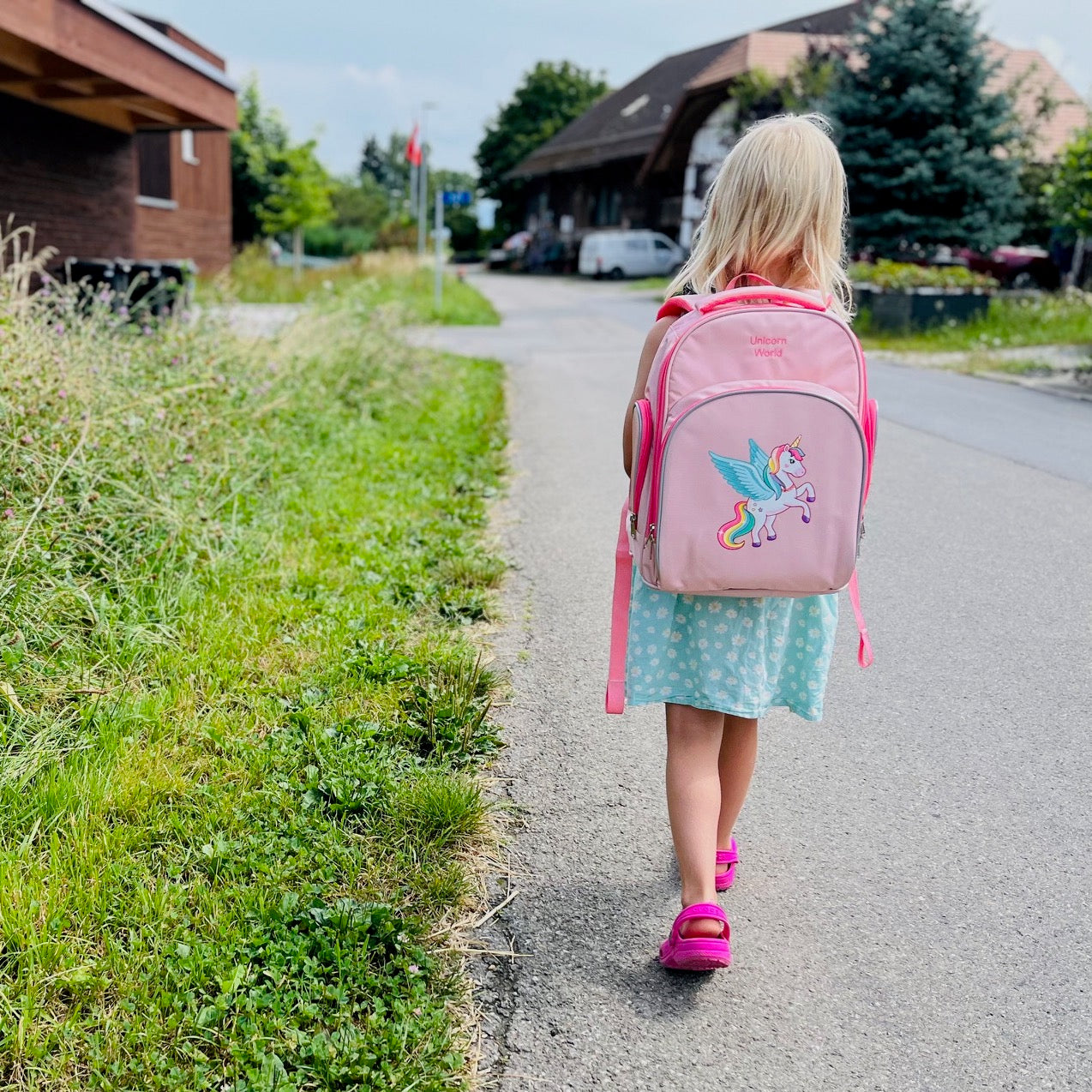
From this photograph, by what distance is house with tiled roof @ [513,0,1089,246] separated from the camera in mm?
29391

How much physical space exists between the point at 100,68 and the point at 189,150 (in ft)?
48.4

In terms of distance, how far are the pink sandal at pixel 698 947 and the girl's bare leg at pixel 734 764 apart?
253 millimetres

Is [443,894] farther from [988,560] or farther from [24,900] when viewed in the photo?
[988,560]

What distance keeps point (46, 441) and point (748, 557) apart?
315cm

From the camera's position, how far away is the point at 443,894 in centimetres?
245

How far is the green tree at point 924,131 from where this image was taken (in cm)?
1798

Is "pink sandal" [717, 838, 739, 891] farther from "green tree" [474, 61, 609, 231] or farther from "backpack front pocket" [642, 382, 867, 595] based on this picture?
"green tree" [474, 61, 609, 231]

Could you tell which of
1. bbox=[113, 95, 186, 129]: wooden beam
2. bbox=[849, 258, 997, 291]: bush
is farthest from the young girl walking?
bbox=[849, 258, 997, 291]: bush

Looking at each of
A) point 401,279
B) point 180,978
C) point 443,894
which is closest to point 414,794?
point 443,894

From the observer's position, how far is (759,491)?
7.10 ft

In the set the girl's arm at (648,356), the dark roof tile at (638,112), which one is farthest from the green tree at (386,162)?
the girl's arm at (648,356)

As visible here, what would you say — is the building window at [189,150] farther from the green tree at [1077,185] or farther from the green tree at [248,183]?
the green tree at [248,183]

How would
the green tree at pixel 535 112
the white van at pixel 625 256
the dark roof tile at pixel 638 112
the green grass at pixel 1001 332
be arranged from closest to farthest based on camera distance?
the green grass at pixel 1001 332 → the white van at pixel 625 256 → the dark roof tile at pixel 638 112 → the green tree at pixel 535 112

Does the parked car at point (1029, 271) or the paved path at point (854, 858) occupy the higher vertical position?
the parked car at point (1029, 271)
